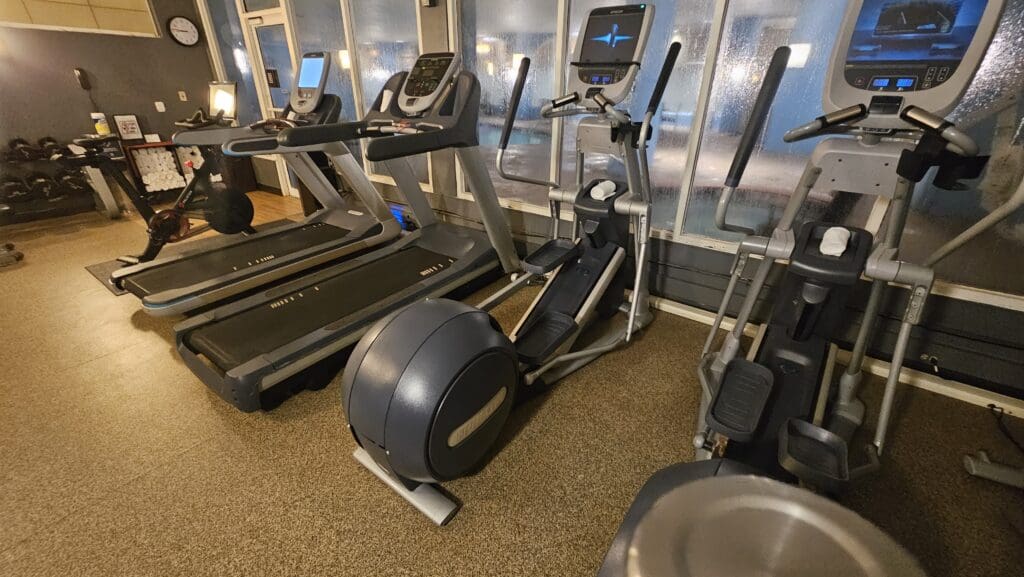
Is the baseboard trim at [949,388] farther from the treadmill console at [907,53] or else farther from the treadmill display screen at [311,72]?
the treadmill display screen at [311,72]

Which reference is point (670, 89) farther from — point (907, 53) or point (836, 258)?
point (836, 258)

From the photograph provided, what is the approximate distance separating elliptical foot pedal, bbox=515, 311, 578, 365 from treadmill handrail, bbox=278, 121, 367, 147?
1525mm

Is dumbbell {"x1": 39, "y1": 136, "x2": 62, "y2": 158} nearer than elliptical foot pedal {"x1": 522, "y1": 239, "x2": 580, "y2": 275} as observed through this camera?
No

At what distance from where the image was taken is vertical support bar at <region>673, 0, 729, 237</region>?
2.16 meters

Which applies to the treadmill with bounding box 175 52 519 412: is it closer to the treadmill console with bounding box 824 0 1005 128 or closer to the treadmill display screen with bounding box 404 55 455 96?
the treadmill display screen with bounding box 404 55 455 96

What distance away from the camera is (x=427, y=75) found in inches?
102

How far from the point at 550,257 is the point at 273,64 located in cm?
462

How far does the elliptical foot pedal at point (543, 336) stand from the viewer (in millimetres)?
1933

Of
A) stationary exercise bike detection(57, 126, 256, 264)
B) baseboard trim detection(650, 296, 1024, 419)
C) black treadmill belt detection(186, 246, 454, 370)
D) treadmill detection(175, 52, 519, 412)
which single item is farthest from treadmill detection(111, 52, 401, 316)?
baseboard trim detection(650, 296, 1024, 419)

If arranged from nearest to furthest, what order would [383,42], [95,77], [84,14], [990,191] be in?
[990,191]
[383,42]
[84,14]
[95,77]

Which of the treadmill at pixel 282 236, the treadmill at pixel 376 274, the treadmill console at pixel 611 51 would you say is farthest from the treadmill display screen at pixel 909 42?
the treadmill at pixel 282 236

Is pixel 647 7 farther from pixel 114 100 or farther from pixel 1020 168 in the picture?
pixel 114 100

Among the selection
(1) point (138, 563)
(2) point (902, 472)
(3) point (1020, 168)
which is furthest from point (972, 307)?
(1) point (138, 563)

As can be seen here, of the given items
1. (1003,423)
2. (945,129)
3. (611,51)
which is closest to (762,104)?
(945,129)
